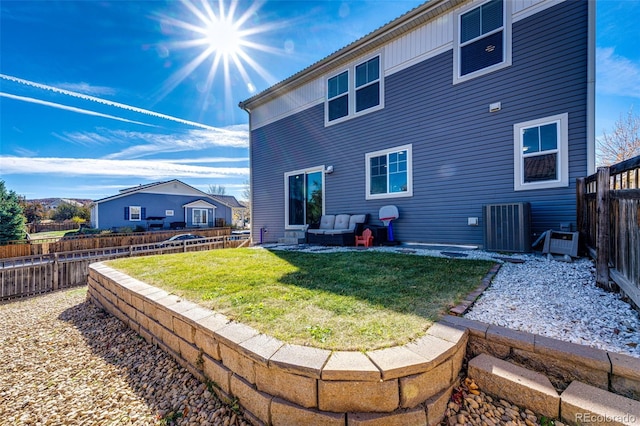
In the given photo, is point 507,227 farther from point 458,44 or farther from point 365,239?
point 458,44

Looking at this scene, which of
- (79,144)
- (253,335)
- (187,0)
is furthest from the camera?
(79,144)

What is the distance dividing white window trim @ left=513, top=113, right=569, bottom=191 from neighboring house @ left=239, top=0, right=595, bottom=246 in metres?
0.02

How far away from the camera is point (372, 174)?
6.99 m

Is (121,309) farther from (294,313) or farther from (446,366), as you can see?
(446,366)

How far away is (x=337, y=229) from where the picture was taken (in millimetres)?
7004

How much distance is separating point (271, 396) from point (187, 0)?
878 centimetres

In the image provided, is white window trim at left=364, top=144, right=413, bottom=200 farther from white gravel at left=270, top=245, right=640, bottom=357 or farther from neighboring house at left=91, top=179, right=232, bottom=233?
neighboring house at left=91, top=179, right=232, bottom=233

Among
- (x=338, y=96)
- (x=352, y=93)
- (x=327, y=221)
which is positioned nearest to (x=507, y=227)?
(x=327, y=221)

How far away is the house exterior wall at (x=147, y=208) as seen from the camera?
1783cm

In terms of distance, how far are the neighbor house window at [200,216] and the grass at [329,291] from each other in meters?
18.7

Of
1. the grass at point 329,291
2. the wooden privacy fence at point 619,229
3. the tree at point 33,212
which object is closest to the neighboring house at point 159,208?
the tree at point 33,212

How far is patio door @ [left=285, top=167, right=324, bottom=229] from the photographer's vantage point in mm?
8188

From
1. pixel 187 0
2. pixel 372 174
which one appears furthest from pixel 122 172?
pixel 372 174

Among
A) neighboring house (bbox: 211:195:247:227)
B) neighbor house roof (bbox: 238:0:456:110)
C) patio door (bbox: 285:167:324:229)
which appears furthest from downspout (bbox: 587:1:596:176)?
neighboring house (bbox: 211:195:247:227)
